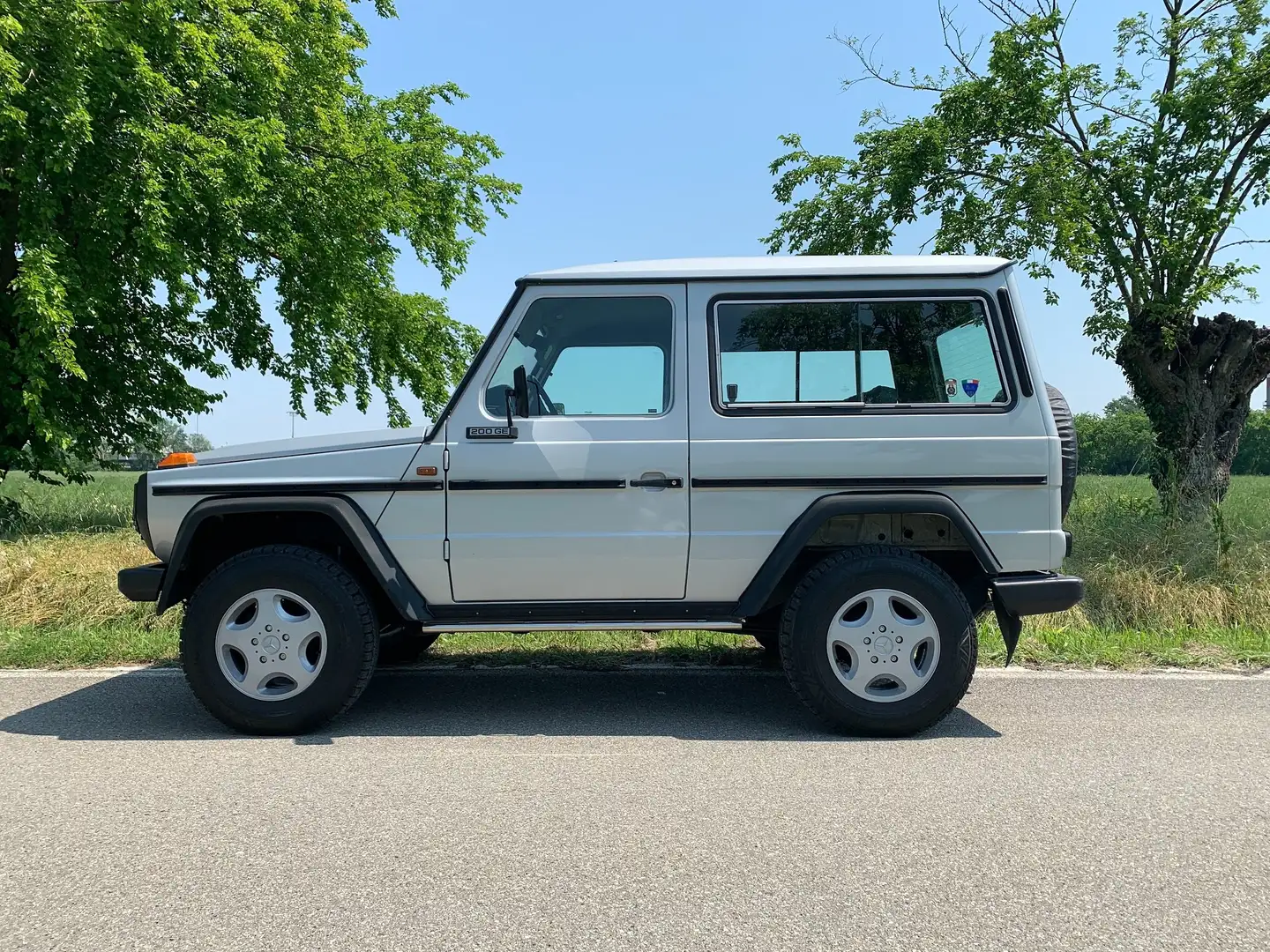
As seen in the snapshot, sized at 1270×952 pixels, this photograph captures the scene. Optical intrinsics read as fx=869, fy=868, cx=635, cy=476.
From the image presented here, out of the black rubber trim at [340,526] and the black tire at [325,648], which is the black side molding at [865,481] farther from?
the black tire at [325,648]

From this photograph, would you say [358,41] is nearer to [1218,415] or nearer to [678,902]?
[1218,415]

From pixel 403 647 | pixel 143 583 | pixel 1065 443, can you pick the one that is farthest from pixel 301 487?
pixel 1065 443

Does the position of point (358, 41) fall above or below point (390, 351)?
above

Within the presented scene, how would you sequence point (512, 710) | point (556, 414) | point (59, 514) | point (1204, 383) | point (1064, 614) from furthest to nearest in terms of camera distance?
point (59, 514) → point (1204, 383) → point (1064, 614) → point (512, 710) → point (556, 414)

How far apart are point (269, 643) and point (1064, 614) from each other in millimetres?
5773

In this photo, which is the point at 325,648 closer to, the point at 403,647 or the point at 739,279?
the point at 403,647

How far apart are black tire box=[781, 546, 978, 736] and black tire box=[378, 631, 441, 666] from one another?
245cm

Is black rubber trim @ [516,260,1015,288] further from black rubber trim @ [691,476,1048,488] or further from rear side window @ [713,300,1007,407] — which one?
black rubber trim @ [691,476,1048,488]

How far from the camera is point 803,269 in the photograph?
4234 millimetres

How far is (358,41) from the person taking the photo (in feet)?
51.2

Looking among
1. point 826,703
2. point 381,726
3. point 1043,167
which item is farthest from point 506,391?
point 1043,167

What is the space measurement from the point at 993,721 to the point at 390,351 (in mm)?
13174

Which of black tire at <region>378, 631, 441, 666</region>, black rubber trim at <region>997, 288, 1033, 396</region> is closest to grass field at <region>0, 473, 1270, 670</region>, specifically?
black tire at <region>378, 631, 441, 666</region>

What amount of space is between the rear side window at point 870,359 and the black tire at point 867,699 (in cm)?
85
